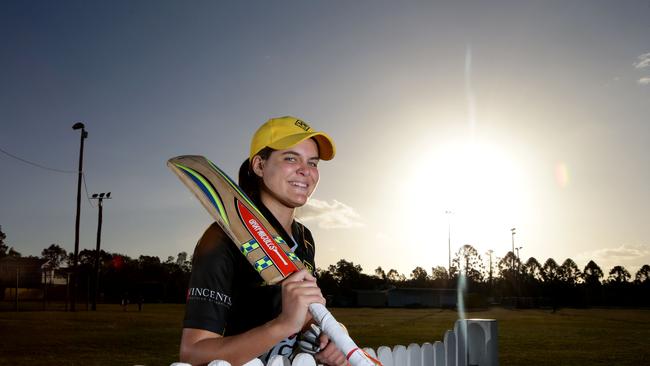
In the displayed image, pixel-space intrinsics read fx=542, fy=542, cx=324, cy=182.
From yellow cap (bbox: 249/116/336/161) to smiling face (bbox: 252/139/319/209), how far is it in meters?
0.05

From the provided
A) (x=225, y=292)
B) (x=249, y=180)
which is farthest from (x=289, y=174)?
(x=225, y=292)

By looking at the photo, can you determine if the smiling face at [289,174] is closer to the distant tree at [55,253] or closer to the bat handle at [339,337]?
the bat handle at [339,337]

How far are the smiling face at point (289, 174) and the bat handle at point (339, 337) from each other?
609mm

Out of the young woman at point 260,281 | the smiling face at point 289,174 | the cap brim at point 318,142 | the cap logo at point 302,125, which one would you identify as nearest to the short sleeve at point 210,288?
the young woman at point 260,281

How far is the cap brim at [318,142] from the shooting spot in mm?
2207

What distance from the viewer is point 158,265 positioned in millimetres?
94188

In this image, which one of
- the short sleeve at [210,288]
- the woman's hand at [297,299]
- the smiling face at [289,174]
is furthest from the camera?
the smiling face at [289,174]

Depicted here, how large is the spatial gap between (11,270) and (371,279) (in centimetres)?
5770

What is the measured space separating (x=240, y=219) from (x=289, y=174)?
285 mm

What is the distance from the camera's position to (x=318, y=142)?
242 centimetres

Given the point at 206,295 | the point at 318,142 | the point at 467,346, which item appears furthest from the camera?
the point at 467,346

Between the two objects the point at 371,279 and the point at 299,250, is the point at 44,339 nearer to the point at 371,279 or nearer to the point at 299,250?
the point at 299,250

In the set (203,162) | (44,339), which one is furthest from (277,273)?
(44,339)

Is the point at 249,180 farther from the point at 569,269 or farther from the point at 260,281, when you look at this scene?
the point at 569,269
